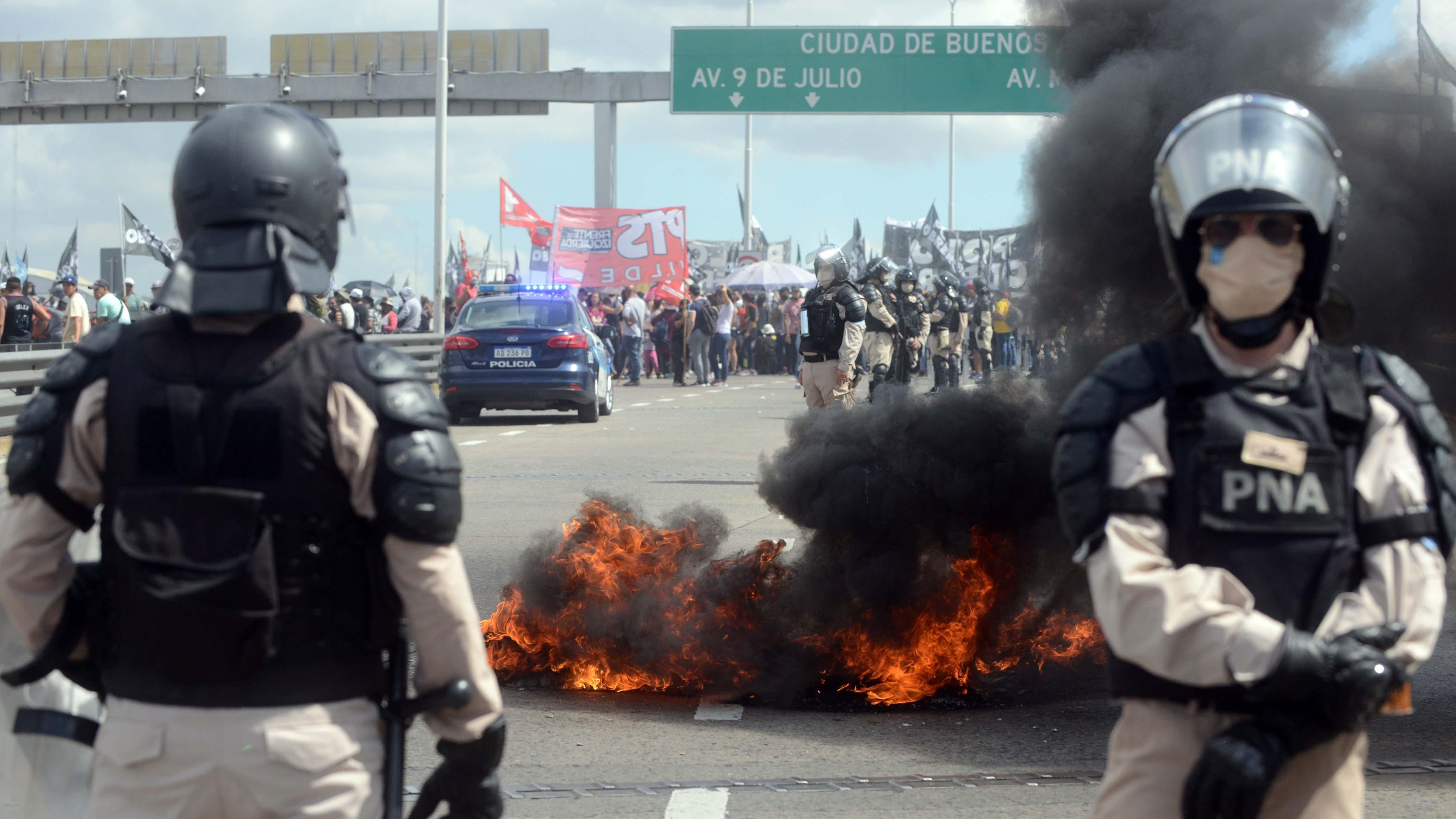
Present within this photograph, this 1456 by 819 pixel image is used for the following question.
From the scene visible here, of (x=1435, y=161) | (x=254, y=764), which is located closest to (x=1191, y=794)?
(x=254, y=764)

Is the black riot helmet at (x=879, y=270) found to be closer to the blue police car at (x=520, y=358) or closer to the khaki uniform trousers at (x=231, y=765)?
the blue police car at (x=520, y=358)

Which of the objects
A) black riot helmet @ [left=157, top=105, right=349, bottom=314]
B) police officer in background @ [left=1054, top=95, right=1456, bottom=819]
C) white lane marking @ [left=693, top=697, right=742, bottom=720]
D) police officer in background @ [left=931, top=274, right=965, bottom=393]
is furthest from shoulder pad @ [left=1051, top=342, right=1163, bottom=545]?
→ police officer in background @ [left=931, top=274, right=965, bottom=393]

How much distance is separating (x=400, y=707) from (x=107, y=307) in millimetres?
17611

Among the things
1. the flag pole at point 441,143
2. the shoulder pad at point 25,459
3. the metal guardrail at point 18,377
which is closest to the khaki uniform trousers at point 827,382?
the metal guardrail at point 18,377

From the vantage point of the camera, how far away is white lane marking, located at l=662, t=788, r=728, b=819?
4453 millimetres

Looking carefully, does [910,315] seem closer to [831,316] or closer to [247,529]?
[831,316]

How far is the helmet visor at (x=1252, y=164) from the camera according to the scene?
2.40 meters

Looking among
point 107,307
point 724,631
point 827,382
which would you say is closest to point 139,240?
point 107,307

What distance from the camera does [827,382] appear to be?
12102 mm

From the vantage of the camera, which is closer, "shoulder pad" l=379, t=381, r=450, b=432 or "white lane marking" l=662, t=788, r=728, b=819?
"shoulder pad" l=379, t=381, r=450, b=432

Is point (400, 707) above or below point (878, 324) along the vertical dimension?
below

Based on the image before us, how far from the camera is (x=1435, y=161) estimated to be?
8.17 metres

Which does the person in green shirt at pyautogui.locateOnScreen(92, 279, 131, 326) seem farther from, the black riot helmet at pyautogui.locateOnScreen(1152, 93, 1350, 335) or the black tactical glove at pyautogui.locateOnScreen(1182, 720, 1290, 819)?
the black tactical glove at pyautogui.locateOnScreen(1182, 720, 1290, 819)

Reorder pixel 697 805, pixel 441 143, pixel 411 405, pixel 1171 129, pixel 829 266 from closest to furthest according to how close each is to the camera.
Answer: pixel 411 405
pixel 697 805
pixel 1171 129
pixel 829 266
pixel 441 143
